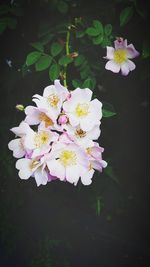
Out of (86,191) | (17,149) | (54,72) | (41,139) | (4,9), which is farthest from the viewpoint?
(86,191)

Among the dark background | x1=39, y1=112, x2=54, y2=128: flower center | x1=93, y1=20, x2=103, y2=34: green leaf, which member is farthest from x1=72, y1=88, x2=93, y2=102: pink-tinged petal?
the dark background

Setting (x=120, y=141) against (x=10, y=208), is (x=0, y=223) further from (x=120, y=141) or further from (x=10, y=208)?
(x=120, y=141)

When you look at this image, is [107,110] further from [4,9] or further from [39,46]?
[4,9]

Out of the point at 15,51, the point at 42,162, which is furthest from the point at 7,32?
the point at 42,162

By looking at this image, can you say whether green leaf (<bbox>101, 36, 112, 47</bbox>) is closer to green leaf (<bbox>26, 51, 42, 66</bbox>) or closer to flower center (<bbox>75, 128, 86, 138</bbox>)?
green leaf (<bbox>26, 51, 42, 66</bbox>)

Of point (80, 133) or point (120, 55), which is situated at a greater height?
point (120, 55)

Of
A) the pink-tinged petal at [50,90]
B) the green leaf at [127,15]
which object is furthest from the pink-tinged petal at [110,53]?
the pink-tinged petal at [50,90]

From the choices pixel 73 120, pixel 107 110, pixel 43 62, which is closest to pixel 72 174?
pixel 73 120
